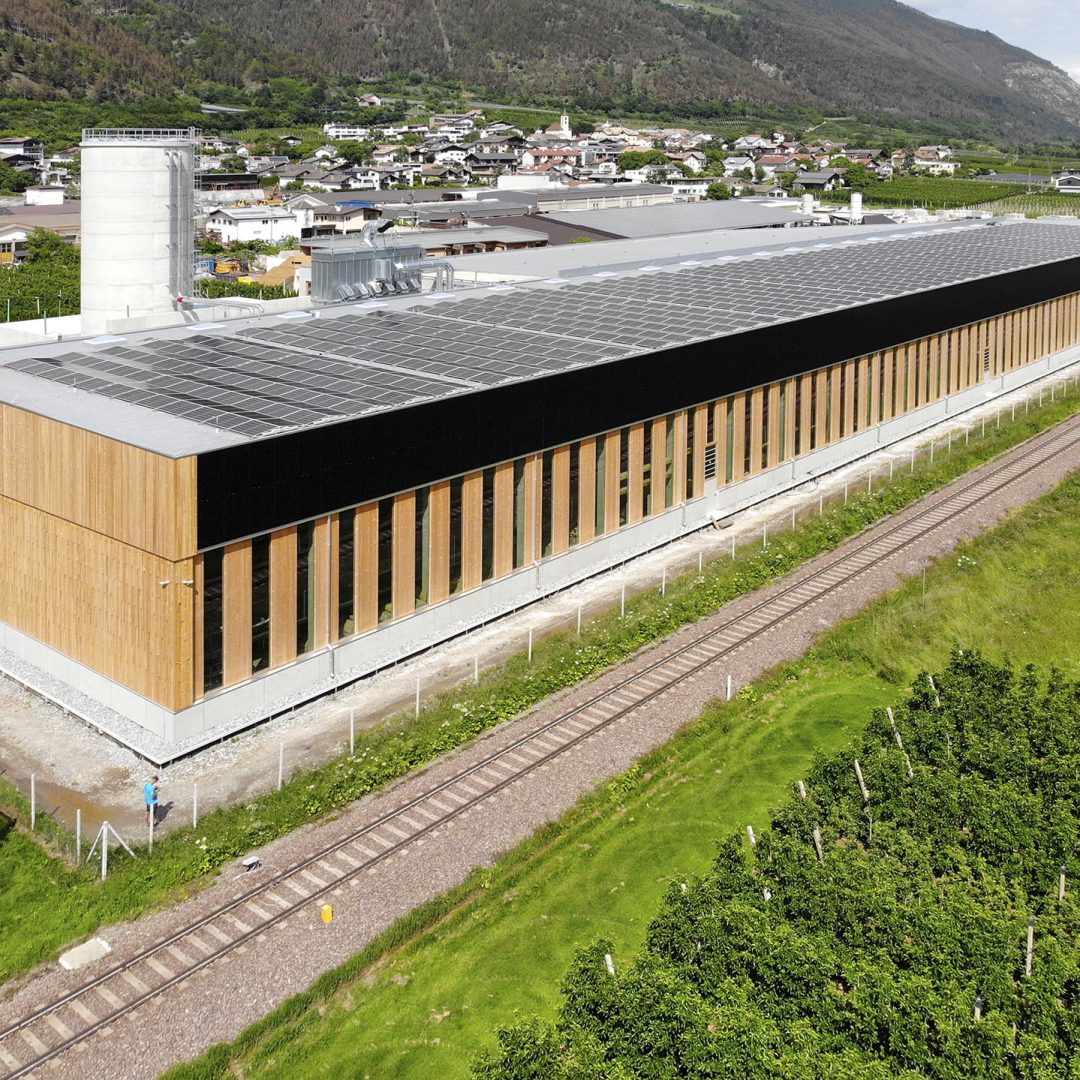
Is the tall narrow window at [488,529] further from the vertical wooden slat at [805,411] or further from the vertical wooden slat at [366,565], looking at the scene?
the vertical wooden slat at [805,411]

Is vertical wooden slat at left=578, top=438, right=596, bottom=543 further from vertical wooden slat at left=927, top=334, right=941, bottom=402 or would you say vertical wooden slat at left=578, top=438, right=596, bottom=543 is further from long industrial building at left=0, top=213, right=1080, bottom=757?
vertical wooden slat at left=927, top=334, right=941, bottom=402

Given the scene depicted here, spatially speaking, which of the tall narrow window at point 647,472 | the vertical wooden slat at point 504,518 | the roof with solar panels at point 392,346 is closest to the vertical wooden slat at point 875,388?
the roof with solar panels at point 392,346

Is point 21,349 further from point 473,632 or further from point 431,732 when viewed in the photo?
point 431,732

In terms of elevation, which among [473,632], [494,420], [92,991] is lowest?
[92,991]

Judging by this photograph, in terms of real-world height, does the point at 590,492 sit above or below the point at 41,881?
above

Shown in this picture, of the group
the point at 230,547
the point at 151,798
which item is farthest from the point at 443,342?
the point at 151,798

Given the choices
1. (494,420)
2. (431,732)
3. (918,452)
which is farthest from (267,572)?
(918,452)

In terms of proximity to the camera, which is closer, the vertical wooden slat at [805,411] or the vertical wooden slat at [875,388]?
the vertical wooden slat at [805,411]
